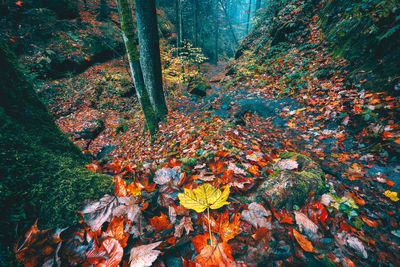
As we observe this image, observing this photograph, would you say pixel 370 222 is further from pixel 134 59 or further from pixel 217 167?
pixel 134 59

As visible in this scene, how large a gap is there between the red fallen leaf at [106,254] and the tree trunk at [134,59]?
4656mm

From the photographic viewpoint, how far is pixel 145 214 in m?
1.08

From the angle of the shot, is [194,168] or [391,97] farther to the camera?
[391,97]

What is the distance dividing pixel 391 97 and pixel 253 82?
17.2 ft

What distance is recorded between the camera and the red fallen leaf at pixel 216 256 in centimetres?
79

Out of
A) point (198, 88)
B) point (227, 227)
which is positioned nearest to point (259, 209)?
point (227, 227)

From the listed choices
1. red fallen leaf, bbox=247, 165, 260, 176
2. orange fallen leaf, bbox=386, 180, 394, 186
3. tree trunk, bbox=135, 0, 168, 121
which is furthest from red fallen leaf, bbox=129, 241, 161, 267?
tree trunk, bbox=135, 0, 168, 121

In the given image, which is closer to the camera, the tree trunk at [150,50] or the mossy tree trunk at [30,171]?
the mossy tree trunk at [30,171]

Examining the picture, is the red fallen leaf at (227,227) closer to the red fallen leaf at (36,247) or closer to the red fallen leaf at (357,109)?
the red fallen leaf at (36,247)

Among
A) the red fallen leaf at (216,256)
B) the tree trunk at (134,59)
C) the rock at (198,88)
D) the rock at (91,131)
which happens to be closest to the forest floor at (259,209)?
the red fallen leaf at (216,256)

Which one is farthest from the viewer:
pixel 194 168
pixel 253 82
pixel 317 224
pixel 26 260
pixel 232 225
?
pixel 253 82

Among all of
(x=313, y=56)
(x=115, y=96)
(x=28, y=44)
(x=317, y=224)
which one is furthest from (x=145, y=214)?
(x=28, y=44)

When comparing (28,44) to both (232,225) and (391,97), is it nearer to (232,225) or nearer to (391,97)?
(232,225)

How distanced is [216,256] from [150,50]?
5465 millimetres
